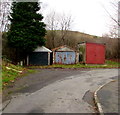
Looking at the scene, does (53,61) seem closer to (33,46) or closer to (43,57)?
(43,57)

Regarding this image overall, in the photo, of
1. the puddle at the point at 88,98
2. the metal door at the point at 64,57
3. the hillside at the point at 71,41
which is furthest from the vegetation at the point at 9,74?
the hillside at the point at 71,41

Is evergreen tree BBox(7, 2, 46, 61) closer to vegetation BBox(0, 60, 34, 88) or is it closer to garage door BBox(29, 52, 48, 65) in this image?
garage door BBox(29, 52, 48, 65)

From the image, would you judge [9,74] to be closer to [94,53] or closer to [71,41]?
[94,53]

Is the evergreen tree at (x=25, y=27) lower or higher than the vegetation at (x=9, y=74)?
higher

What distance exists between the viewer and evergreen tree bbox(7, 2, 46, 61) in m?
20.9

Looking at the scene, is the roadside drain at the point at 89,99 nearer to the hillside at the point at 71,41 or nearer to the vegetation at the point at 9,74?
the vegetation at the point at 9,74

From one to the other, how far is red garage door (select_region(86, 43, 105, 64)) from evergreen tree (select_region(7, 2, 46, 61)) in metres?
8.15

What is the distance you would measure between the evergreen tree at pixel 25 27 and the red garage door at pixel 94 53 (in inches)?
321

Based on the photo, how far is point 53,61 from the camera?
23.6m

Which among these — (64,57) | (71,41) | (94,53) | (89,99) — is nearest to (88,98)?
(89,99)

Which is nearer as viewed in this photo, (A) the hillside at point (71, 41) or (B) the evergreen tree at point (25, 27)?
(B) the evergreen tree at point (25, 27)

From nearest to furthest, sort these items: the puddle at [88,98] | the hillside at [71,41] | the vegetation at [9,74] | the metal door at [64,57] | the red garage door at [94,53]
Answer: the puddle at [88,98] → the vegetation at [9,74] → the metal door at [64,57] → the red garage door at [94,53] → the hillside at [71,41]

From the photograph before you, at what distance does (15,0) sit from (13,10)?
169 cm

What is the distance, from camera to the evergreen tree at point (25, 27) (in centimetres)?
2089
